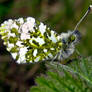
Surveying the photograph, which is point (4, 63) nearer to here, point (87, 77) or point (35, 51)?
point (35, 51)

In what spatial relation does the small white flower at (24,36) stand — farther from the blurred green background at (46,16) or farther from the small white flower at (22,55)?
the blurred green background at (46,16)

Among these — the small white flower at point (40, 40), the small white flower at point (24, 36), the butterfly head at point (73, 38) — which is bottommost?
the butterfly head at point (73, 38)

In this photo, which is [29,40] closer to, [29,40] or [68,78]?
[29,40]

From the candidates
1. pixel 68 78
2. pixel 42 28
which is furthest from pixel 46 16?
pixel 68 78

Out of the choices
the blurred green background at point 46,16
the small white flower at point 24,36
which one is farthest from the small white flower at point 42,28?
the blurred green background at point 46,16

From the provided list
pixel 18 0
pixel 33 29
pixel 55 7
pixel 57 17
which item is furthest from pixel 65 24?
pixel 33 29

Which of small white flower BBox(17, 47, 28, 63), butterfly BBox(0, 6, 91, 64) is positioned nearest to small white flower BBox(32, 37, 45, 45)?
butterfly BBox(0, 6, 91, 64)
